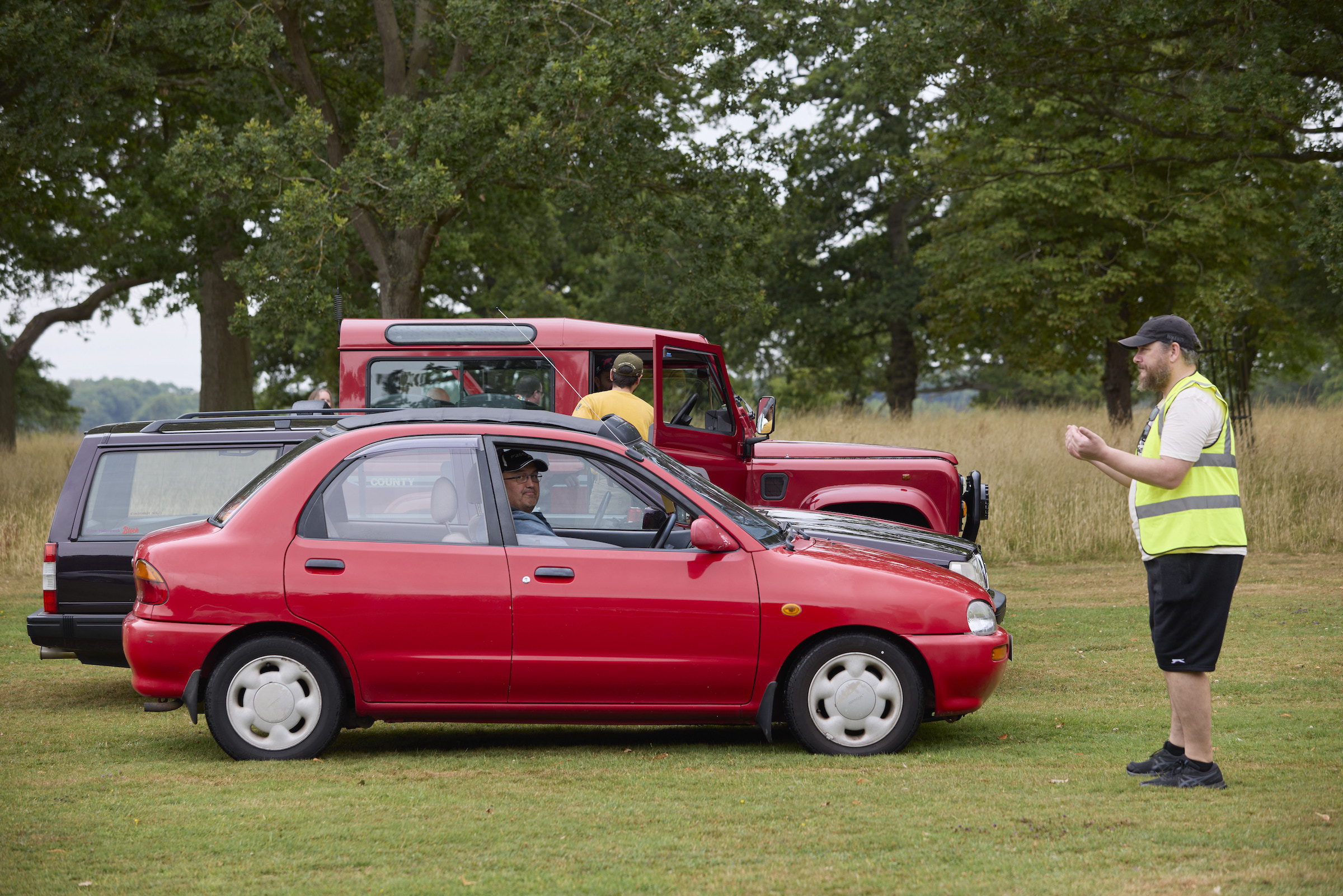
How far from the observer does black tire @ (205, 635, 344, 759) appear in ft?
20.7

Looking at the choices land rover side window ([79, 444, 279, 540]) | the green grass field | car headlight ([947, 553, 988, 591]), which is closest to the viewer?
the green grass field

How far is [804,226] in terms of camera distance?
4072 cm

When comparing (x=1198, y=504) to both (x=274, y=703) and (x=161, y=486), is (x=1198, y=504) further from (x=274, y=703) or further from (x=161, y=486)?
(x=161, y=486)

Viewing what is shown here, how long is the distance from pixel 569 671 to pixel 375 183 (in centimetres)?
1510

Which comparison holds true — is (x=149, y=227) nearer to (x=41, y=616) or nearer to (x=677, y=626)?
(x=41, y=616)

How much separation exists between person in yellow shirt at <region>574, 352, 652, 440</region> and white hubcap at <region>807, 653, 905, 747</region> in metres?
3.07

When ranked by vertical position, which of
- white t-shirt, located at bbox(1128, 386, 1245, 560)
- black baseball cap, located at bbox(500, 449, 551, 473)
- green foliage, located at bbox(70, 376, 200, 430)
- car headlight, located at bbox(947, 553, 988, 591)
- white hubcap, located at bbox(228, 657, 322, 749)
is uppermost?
green foliage, located at bbox(70, 376, 200, 430)

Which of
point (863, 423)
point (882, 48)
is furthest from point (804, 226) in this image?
point (882, 48)

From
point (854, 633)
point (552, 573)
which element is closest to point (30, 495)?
point (552, 573)

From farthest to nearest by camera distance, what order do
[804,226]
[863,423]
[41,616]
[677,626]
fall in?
[804,226], [863,423], [41,616], [677,626]

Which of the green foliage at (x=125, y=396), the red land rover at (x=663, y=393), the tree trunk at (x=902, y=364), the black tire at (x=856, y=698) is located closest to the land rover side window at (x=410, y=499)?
the black tire at (x=856, y=698)

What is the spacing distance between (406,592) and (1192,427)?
358 cm

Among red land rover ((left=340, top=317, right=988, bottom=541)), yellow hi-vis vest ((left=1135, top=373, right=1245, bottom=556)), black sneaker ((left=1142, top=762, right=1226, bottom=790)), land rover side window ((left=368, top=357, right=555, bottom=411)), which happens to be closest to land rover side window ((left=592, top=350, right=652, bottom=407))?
red land rover ((left=340, top=317, right=988, bottom=541))

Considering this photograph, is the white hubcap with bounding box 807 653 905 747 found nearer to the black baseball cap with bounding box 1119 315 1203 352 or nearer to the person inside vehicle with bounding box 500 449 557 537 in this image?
the person inside vehicle with bounding box 500 449 557 537
